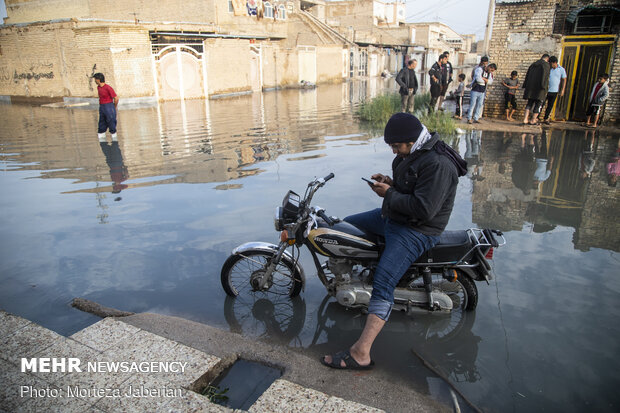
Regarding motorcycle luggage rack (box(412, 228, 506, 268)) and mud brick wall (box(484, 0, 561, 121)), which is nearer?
motorcycle luggage rack (box(412, 228, 506, 268))

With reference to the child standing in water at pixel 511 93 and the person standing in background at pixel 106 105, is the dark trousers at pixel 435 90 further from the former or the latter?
the person standing in background at pixel 106 105

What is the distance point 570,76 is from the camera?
13391 mm

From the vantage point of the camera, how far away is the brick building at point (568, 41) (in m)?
12.5

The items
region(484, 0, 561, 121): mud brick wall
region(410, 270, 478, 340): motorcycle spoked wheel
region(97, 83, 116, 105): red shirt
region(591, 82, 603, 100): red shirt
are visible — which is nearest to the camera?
region(410, 270, 478, 340): motorcycle spoked wheel

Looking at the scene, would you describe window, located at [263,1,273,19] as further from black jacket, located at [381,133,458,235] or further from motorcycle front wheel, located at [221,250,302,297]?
A: black jacket, located at [381,133,458,235]

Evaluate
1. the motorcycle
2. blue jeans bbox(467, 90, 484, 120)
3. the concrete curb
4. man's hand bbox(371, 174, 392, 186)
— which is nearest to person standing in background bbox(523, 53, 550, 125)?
blue jeans bbox(467, 90, 484, 120)

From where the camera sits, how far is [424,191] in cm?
301

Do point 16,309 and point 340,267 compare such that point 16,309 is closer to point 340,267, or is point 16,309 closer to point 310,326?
point 310,326

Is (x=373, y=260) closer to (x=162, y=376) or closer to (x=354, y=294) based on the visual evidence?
(x=354, y=294)

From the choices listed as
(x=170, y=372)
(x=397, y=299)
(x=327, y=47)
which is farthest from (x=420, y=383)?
(x=327, y=47)

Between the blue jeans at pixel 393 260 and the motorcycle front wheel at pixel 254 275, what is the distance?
97cm

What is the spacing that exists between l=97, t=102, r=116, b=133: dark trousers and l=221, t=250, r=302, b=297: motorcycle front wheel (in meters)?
9.30

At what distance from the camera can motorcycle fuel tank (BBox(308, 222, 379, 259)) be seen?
3.48 metres

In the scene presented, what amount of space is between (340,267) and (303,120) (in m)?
12.2
